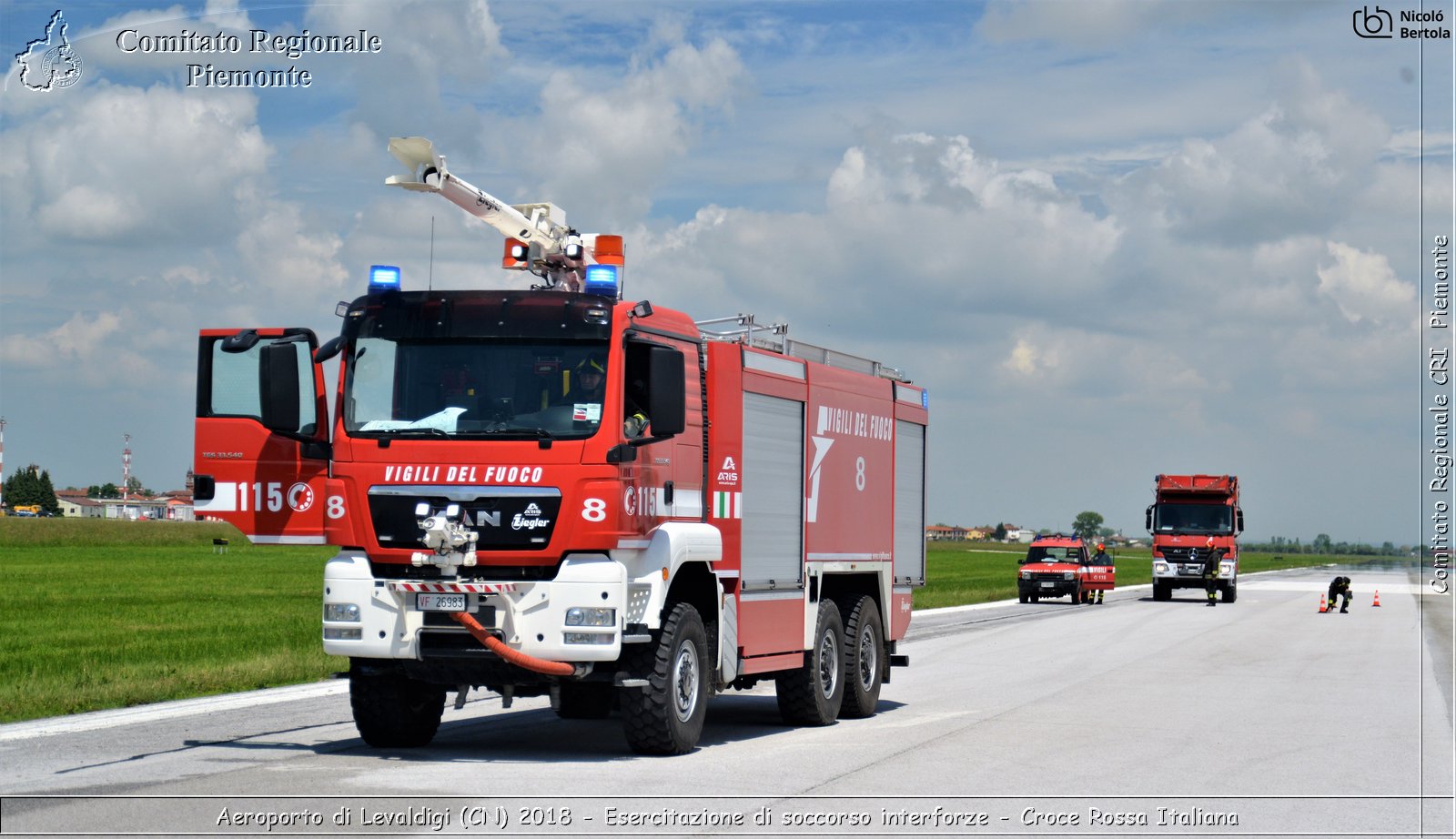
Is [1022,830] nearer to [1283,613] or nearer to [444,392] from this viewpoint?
[444,392]

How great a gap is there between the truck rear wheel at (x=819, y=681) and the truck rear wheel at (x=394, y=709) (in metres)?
3.32

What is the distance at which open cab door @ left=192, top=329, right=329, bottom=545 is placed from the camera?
11.7 m

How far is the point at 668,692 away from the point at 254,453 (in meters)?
3.49

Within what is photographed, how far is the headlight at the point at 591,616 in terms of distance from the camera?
1102 centimetres

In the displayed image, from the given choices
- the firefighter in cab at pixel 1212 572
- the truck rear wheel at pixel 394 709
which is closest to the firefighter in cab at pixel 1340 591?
the firefighter in cab at pixel 1212 572

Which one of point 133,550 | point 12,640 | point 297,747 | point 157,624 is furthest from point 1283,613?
point 133,550

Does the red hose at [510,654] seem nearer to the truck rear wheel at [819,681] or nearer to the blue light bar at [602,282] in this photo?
the blue light bar at [602,282]

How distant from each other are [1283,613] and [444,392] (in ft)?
111

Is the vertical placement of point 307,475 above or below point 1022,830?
above

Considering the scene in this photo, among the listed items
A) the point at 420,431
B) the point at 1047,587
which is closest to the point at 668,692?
the point at 420,431

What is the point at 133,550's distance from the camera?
7856cm

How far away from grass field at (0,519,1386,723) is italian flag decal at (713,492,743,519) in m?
6.52

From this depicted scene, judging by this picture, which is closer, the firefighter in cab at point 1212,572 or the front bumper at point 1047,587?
the firefighter in cab at point 1212,572

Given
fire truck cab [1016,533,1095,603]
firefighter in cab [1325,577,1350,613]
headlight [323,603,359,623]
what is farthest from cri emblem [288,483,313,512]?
fire truck cab [1016,533,1095,603]
